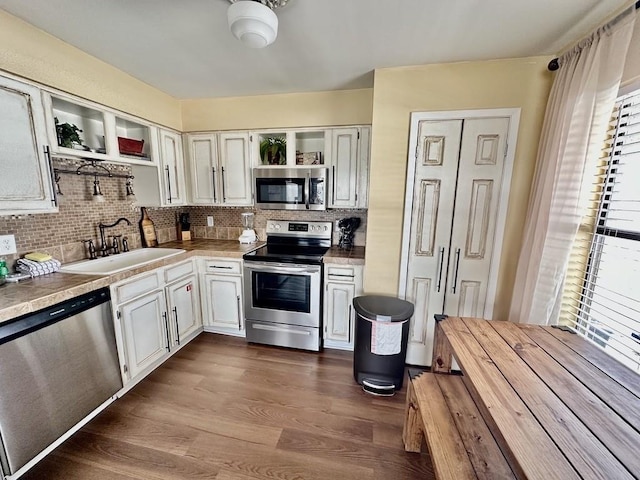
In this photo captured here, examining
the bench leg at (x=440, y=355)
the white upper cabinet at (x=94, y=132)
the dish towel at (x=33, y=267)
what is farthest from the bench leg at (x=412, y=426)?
the white upper cabinet at (x=94, y=132)

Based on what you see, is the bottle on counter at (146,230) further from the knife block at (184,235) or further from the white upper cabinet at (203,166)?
the white upper cabinet at (203,166)

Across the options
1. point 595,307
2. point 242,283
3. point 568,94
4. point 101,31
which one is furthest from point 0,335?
point 568,94

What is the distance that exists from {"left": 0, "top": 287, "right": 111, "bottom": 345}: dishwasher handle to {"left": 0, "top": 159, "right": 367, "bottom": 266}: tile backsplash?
2.09ft

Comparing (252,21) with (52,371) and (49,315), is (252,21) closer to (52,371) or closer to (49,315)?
(49,315)

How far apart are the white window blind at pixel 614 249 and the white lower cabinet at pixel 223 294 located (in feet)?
8.64

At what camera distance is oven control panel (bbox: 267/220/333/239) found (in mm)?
2900

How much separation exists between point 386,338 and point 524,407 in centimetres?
107

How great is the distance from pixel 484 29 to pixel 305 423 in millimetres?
2750

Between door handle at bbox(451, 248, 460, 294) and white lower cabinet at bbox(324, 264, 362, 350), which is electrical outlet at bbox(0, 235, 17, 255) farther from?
door handle at bbox(451, 248, 460, 294)

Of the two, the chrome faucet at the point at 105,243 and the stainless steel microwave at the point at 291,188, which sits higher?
the stainless steel microwave at the point at 291,188

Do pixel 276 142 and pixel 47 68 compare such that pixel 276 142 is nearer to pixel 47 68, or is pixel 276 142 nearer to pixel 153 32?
pixel 153 32

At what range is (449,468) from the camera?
A: 1.03 meters

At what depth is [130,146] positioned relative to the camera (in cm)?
232

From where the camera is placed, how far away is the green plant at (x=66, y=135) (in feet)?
6.02
